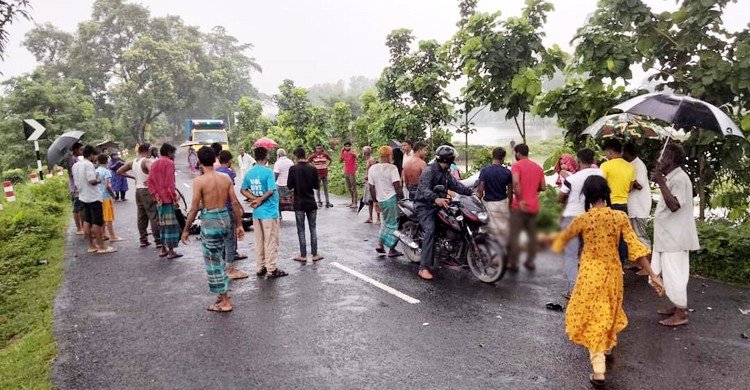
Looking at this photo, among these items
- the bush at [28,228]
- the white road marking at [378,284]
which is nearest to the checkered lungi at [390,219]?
the white road marking at [378,284]

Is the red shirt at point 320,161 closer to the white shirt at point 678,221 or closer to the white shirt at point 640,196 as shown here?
the white shirt at point 640,196

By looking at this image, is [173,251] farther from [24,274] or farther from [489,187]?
[489,187]

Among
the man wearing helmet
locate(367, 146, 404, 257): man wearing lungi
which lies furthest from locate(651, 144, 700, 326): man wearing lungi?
locate(367, 146, 404, 257): man wearing lungi

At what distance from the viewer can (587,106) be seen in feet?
23.2

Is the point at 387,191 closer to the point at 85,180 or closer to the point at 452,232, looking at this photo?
the point at 452,232

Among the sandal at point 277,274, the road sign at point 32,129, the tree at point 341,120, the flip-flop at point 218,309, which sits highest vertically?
the tree at point 341,120

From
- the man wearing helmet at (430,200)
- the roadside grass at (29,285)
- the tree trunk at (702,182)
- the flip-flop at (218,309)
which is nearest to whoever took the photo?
the roadside grass at (29,285)

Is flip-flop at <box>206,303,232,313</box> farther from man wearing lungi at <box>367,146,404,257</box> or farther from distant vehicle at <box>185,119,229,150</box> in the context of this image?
distant vehicle at <box>185,119,229,150</box>

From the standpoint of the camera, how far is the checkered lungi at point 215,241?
5.08 metres

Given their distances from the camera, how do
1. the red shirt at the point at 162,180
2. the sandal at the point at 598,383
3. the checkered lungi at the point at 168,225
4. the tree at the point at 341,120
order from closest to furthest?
the sandal at the point at 598,383 < the red shirt at the point at 162,180 < the checkered lungi at the point at 168,225 < the tree at the point at 341,120

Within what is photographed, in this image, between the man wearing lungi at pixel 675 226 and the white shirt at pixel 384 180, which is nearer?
the man wearing lungi at pixel 675 226

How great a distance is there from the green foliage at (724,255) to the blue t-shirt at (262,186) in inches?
200

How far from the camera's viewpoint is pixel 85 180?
294 inches

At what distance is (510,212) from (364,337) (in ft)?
13.0
